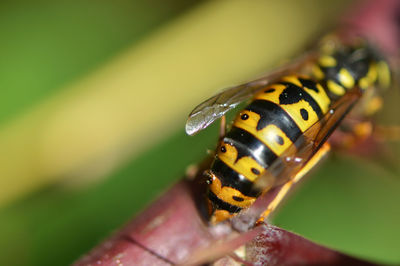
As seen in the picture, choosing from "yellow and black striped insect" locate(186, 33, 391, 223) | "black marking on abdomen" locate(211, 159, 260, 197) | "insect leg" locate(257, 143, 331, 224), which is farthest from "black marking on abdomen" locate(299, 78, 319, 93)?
"black marking on abdomen" locate(211, 159, 260, 197)

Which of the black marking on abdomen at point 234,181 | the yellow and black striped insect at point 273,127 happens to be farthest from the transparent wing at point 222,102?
the black marking on abdomen at point 234,181

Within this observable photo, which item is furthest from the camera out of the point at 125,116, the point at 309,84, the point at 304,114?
the point at 125,116

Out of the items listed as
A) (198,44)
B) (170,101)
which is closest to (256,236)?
(170,101)

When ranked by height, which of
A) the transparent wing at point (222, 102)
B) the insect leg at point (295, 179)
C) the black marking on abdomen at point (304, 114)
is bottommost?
the insect leg at point (295, 179)

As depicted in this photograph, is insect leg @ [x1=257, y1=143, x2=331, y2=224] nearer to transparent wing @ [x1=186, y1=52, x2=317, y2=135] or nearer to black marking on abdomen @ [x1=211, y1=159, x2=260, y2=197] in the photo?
black marking on abdomen @ [x1=211, y1=159, x2=260, y2=197]

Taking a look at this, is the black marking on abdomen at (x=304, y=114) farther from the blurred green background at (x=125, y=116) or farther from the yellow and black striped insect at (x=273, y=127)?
the blurred green background at (x=125, y=116)

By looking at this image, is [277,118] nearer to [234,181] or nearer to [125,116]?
[234,181]

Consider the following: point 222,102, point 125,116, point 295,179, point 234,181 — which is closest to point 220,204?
point 234,181

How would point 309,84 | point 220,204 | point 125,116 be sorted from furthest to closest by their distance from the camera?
point 125,116 → point 309,84 → point 220,204
